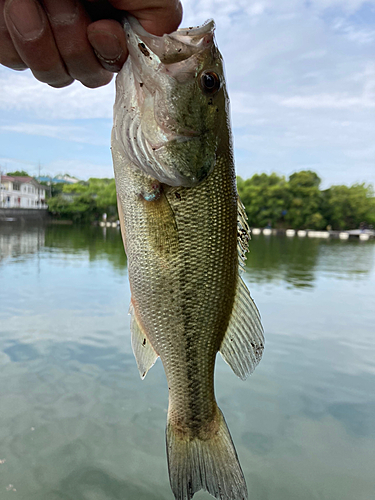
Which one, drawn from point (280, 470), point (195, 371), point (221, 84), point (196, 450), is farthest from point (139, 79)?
point (280, 470)

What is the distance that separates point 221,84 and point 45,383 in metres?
7.14

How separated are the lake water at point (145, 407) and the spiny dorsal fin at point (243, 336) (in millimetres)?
3658

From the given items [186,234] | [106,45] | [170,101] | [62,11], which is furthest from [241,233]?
[62,11]

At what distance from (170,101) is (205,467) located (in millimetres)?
1586

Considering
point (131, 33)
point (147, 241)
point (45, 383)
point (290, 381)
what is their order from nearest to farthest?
point (131, 33)
point (147, 241)
point (45, 383)
point (290, 381)

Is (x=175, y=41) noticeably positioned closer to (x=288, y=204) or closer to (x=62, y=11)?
(x=62, y=11)

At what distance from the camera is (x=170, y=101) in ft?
5.12

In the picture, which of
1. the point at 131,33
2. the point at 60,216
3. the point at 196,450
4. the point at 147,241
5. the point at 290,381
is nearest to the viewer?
the point at 131,33

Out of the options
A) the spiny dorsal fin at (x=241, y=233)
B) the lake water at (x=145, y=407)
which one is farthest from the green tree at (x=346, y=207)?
the spiny dorsal fin at (x=241, y=233)

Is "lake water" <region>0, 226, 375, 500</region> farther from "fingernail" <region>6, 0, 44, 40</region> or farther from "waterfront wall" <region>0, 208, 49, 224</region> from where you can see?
"waterfront wall" <region>0, 208, 49, 224</region>

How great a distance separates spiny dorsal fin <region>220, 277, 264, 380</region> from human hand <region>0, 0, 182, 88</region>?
112 cm

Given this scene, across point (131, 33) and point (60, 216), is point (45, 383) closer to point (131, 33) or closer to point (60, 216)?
point (131, 33)

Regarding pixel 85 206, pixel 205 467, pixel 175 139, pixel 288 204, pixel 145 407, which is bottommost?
pixel 145 407

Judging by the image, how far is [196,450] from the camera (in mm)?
1796
